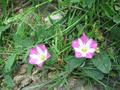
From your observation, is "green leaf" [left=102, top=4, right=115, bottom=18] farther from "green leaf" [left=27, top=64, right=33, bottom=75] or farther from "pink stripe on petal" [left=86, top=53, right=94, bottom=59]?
"green leaf" [left=27, top=64, right=33, bottom=75]

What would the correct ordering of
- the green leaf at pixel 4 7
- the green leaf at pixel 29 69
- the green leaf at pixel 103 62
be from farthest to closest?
1. the green leaf at pixel 4 7
2. the green leaf at pixel 29 69
3. the green leaf at pixel 103 62

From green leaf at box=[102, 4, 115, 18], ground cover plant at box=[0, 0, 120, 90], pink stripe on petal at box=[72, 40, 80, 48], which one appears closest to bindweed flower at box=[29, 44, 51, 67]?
ground cover plant at box=[0, 0, 120, 90]

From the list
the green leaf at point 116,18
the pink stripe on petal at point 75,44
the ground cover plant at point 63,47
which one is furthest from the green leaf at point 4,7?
the green leaf at point 116,18

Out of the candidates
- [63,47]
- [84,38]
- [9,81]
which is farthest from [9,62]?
[84,38]

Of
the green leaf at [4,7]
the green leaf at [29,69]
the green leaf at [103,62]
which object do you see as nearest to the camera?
the green leaf at [103,62]

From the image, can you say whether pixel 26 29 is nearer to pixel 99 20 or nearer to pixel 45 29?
pixel 45 29

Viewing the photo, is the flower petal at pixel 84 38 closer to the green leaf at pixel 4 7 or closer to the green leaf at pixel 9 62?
the green leaf at pixel 9 62
